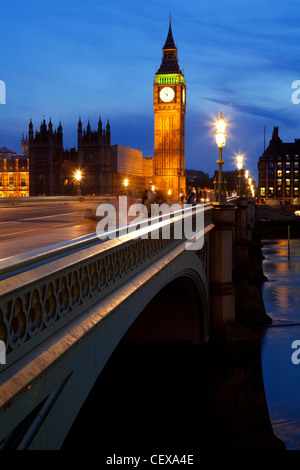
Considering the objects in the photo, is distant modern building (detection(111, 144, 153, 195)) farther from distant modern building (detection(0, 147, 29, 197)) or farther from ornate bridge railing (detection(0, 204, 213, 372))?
ornate bridge railing (detection(0, 204, 213, 372))

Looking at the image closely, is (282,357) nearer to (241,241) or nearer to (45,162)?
(241,241)

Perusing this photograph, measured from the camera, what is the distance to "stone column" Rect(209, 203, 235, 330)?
2204cm

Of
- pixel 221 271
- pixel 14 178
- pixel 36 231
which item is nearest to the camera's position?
pixel 36 231

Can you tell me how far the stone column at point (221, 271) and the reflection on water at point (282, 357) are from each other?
353 centimetres

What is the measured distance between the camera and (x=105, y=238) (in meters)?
6.94

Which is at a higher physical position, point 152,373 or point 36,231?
point 36,231

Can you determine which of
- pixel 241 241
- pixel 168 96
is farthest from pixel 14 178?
pixel 241 241

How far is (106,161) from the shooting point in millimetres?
139875

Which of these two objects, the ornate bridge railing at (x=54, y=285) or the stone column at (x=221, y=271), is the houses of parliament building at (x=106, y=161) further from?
the ornate bridge railing at (x=54, y=285)

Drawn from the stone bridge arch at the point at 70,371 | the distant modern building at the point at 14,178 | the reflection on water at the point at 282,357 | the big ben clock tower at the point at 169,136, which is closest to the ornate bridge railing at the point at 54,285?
the stone bridge arch at the point at 70,371

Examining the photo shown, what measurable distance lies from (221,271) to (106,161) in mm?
119730

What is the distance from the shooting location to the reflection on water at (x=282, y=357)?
19731 mm
